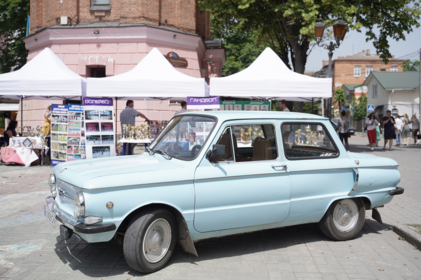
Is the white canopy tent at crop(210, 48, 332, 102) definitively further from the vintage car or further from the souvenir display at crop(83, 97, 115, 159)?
the vintage car

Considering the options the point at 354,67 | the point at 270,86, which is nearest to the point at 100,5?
the point at 270,86

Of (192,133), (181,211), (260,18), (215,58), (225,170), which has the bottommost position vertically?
(181,211)

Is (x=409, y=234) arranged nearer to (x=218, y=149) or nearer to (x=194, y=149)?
(x=218, y=149)

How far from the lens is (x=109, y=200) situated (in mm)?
3748

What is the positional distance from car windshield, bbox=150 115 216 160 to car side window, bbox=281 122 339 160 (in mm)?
1050

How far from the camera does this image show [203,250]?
4812mm

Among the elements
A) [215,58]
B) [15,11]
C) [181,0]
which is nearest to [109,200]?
[181,0]

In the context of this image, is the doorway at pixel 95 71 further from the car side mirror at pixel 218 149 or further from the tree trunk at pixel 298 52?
the car side mirror at pixel 218 149

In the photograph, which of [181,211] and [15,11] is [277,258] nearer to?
[181,211]

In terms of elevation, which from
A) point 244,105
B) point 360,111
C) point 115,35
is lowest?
point 244,105

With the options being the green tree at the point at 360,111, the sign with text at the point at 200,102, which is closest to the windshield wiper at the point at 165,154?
the sign with text at the point at 200,102

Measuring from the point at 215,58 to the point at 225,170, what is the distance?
19.3 m

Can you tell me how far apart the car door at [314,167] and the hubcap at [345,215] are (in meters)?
0.24

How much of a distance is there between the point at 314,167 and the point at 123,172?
7.87 feet
